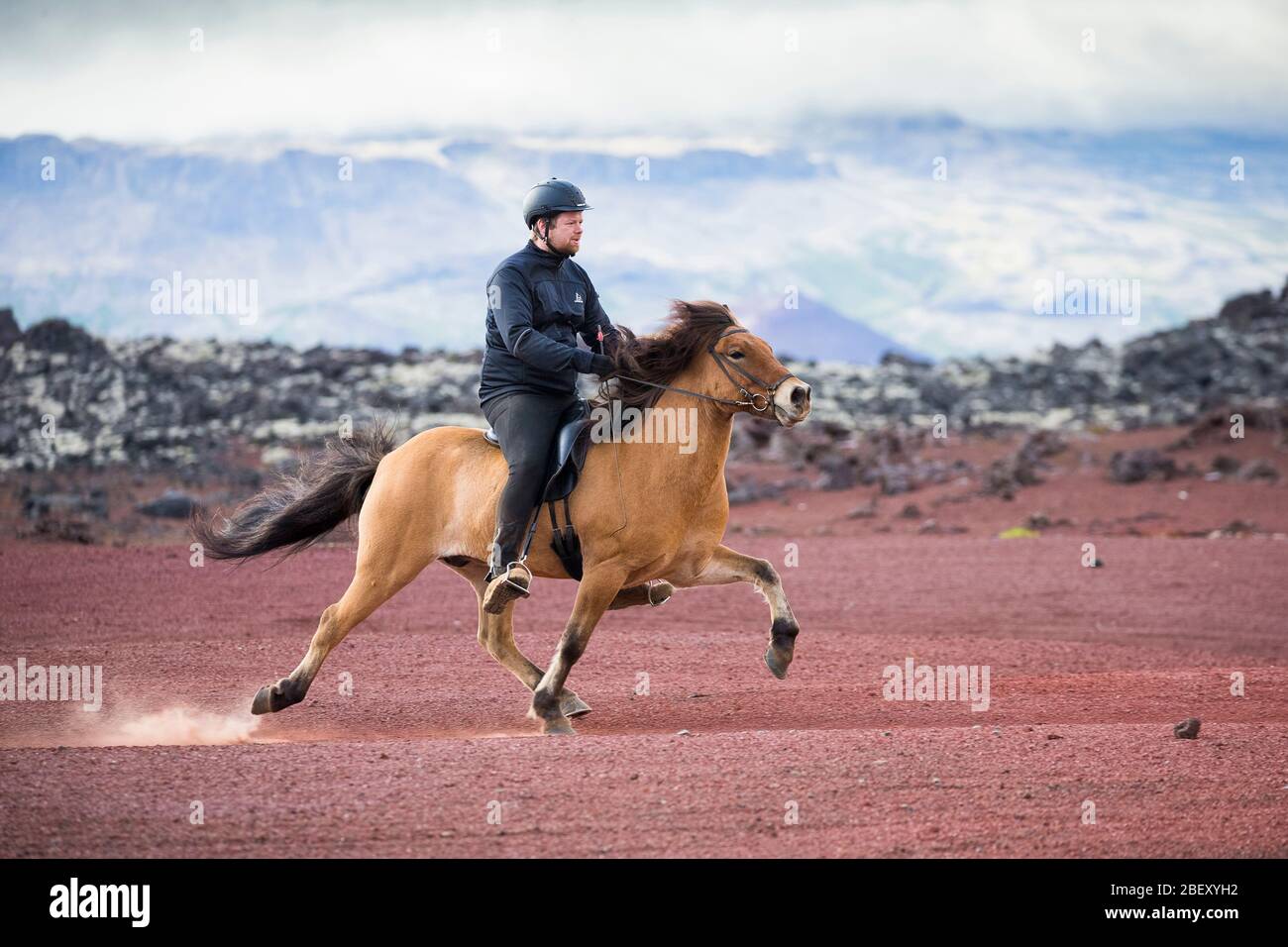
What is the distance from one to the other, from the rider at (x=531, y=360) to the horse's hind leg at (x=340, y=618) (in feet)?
2.24

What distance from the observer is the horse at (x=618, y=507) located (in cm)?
961

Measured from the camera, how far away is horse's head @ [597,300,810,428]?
9.61 metres

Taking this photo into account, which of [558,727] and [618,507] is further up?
[618,507]

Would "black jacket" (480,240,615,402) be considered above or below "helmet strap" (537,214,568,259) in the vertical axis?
below

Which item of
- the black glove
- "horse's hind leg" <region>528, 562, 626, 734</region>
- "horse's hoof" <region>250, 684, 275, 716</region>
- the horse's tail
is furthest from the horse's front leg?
"horse's hoof" <region>250, 684, 275, 716</region>

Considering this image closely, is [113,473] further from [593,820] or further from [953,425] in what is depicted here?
[593,820]

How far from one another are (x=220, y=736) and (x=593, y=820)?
13.6 feet

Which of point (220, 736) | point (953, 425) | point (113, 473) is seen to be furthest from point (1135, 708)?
point (953, 425)

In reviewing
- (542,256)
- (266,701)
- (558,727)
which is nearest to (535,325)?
(542,256)

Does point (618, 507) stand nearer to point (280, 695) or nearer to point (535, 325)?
point (535, 325)

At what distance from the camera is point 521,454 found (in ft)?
31.7

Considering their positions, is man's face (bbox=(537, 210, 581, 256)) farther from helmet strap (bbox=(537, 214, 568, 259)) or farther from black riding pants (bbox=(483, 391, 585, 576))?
black riding pants (bbox=(483, 391, 585, 576))

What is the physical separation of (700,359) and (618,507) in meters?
1.18
